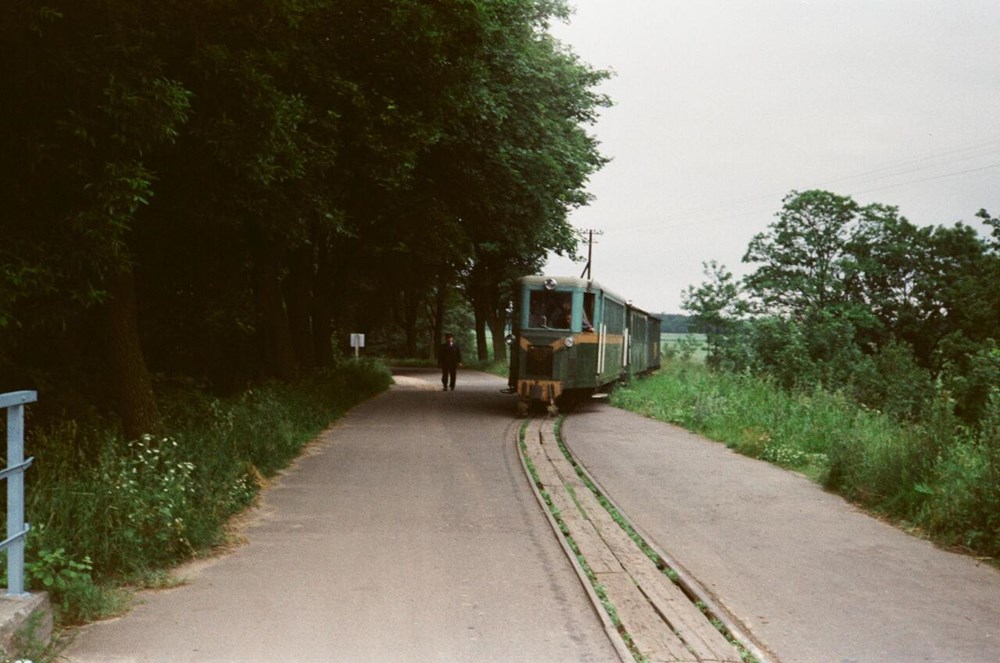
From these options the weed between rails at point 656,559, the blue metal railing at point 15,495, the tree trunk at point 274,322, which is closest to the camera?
the blue metal railing at point 15,495

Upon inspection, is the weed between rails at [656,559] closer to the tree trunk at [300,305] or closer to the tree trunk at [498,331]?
the tree trunk at [300,305]

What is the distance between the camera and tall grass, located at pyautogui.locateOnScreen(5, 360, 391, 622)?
6.75m

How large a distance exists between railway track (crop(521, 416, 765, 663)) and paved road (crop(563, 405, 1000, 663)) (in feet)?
0.77

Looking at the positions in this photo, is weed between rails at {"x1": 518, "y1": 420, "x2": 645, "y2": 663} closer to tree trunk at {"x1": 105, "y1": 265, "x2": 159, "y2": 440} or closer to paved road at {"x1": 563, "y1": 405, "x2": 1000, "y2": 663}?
paved road at {"x1": 563, "y1": 405, "x2": 1000, "y2": 663}

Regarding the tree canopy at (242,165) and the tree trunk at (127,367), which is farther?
the tree trunk at (127,367)

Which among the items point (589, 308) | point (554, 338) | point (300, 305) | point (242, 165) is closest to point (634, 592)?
point (242, 165)

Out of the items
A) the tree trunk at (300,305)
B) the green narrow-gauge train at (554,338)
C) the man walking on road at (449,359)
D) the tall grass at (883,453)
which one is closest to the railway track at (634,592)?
the tall grass at (883,453)

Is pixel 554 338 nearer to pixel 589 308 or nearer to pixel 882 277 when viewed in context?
pixel 589 308

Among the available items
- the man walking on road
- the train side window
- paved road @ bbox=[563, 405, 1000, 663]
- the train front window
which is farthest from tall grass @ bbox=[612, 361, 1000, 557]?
the man walking on road

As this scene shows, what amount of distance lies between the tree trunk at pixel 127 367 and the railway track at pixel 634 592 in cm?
469

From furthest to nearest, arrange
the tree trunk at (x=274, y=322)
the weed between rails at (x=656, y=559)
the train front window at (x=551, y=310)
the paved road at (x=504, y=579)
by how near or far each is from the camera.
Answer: the train front window at (x=551, y=310)
the tree trunk at (x=274, y=322)
the weed between rails at (x=656, y=559)
the paved road at (x=504, y=579)

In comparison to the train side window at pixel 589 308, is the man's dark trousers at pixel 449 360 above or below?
below

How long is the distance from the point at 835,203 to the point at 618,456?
4610 cm

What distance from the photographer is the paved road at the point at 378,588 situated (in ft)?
19.5
